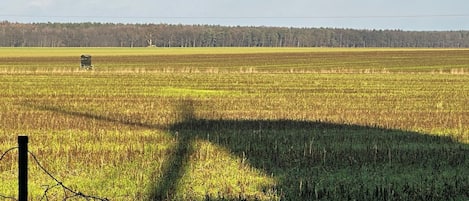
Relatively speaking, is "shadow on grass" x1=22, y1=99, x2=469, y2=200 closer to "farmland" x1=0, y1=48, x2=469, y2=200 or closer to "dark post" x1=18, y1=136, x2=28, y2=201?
"farmland" x1=0, y1=48, x2=469, y2=200

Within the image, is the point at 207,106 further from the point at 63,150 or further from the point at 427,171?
the point at 427,171

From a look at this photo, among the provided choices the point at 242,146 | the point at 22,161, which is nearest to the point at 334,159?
the point at 242,146

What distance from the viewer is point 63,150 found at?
45.3 feet

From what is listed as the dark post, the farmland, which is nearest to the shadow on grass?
the farmland

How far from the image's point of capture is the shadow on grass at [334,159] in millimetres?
10180

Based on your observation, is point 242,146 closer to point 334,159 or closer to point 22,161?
point 334,159

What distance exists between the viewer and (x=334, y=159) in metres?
13.1

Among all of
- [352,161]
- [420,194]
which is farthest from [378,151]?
[420,194]

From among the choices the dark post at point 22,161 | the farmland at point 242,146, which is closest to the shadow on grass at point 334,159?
the farmland at point 242,146

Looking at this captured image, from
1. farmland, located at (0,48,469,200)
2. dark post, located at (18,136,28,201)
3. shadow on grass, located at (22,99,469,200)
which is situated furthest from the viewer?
farmland, located at (0,48,469,200)

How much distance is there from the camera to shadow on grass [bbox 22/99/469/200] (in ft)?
33.4

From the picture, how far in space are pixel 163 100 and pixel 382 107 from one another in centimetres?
842

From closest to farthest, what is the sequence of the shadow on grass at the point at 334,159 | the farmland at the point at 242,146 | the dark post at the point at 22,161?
the dark post at the point at 22,161 → the shadow on grass at the point at 334,159 → the farmland at the point at 242,146

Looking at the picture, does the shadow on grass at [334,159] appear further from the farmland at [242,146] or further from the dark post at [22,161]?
the dark post at [22,161]
